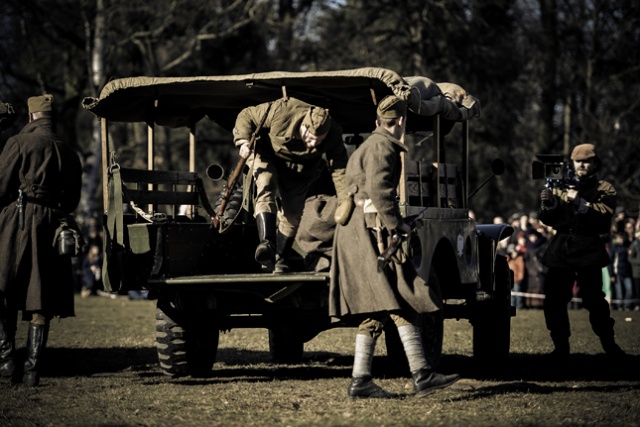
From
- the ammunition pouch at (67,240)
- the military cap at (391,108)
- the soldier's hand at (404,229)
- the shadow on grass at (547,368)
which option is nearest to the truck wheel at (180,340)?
the ammunition pouch at (67,240)

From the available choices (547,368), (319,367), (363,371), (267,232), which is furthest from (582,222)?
(363,371)

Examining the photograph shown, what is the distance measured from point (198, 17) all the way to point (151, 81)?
23.2 m

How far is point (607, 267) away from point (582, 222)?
11.0 meters

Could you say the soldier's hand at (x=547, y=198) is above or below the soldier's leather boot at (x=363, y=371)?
above

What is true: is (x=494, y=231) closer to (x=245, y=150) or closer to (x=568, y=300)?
(x=568, y=300)

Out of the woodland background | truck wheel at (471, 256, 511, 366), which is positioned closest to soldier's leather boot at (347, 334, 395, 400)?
truck wheel at (471, 256, 511, 366)

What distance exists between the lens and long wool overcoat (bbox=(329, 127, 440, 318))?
26.9ft

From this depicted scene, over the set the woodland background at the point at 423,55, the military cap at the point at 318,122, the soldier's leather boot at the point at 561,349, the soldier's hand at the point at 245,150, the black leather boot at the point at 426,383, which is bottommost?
the soldier's leather boot at the point at 561,349

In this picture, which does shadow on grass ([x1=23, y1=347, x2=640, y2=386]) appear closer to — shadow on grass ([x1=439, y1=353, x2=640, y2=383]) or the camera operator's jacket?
shadow on grass ([x1=439, y1=353, x2=640, y2=383])

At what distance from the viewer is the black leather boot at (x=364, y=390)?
844 cm

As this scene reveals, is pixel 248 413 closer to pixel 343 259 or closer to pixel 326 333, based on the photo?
pixel 343 259

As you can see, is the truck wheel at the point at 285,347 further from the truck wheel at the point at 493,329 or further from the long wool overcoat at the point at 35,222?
the long wool overcoat at the point at 35,222

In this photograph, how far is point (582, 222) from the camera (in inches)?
452

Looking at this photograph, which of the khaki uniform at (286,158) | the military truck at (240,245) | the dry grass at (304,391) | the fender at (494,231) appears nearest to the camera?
the dry grass at (304,391)
